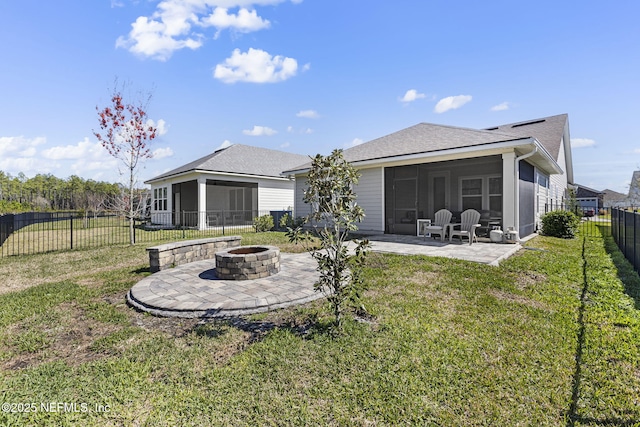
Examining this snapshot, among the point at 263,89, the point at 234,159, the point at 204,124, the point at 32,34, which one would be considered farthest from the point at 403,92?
the point at 32,34

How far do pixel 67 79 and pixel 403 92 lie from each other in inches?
457

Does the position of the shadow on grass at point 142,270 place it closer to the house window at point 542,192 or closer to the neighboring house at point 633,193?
the house window at point 542,192

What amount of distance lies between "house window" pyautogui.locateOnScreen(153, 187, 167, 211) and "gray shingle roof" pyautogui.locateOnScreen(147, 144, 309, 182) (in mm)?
923

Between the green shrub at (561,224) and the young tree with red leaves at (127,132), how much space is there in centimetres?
1517

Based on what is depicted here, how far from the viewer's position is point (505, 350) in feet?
8.94

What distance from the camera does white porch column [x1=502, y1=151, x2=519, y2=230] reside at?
27.0ft

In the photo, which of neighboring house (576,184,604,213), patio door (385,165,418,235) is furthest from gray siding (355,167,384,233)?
neighboring house (576,184,604,213)

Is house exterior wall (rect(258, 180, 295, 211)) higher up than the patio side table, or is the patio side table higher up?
house exterior wall (rect(258, 180, 295, 211))

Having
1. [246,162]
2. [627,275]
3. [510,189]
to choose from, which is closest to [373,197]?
[510,189]

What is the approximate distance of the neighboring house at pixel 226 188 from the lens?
49.7ft

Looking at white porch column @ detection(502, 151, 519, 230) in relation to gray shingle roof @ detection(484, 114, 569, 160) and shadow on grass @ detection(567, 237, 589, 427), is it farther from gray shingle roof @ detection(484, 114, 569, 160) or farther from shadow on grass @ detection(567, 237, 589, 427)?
gray shingle roof @ detection(484, 114, 569, 160)

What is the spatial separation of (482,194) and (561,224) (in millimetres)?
2946

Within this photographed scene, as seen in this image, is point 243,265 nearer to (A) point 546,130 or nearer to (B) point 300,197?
(B) point 300,197

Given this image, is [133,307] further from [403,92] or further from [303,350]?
[403,92]
